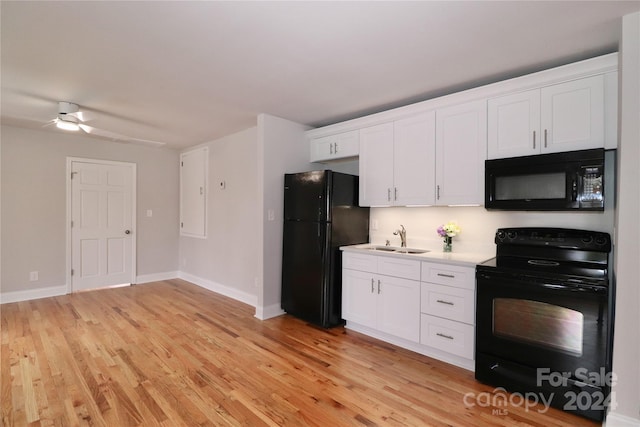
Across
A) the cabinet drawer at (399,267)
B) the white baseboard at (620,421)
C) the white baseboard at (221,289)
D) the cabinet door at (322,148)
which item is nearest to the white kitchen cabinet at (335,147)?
the cabinet door at (322,148)

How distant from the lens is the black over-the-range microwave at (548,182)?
2160 millimetres

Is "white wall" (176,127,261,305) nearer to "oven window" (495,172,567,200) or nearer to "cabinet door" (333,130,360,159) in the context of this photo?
"cabinet door" (333,130,360,159)

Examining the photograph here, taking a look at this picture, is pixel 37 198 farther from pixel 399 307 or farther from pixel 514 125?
pixel 514 125

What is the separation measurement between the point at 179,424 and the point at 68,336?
7.07ft

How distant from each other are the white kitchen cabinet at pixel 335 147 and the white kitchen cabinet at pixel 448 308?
5.25 feet

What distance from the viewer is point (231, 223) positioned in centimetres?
479

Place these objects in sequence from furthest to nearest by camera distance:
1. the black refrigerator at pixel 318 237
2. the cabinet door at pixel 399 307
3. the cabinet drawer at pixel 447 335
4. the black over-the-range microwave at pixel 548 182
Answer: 1. the black refrigerator at pixel 318 237
2. the cabinet door at pixel 399 307
3. the cabinet drawer at pixel 447 335
4. the black over-the-range microwave at pixel 548 182

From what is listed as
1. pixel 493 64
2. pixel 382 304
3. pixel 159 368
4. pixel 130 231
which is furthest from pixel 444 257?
pixel 130 231

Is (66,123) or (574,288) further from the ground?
(66,123)

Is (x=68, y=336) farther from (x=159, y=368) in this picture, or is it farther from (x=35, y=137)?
(x=35, y=137)

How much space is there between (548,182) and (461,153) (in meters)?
0.71

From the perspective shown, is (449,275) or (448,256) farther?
(448,256)

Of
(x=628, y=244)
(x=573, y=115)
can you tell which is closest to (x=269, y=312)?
(x=628, y=244)

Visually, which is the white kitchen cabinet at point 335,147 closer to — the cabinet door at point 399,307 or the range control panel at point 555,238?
the cabinet door at point 399,307
